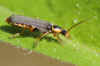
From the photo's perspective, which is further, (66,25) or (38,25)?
(38,25)

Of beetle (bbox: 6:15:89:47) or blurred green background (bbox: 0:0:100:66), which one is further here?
beetle (bbox: 6:15:89:47)

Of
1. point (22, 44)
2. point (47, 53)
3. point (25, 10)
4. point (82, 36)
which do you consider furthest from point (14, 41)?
point (82, 36)

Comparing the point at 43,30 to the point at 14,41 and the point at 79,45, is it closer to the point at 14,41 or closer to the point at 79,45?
the point at 79,45

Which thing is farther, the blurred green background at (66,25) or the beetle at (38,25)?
the beetle at (38,25)
